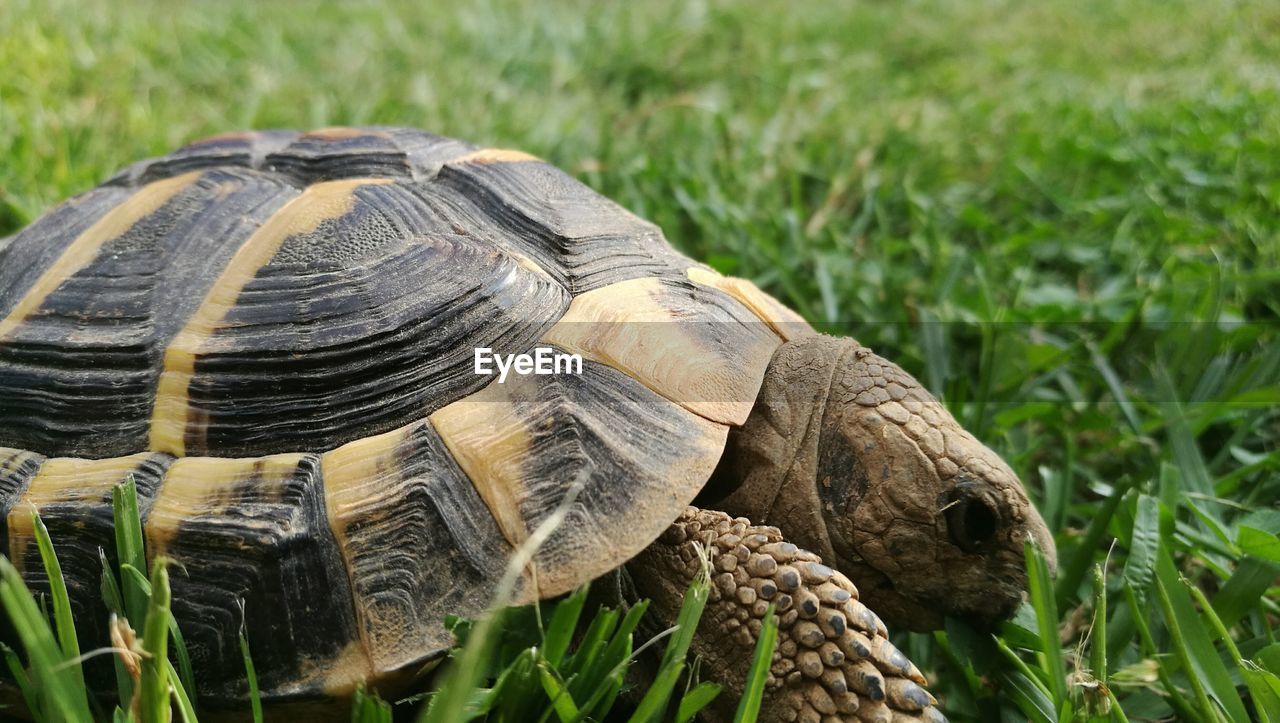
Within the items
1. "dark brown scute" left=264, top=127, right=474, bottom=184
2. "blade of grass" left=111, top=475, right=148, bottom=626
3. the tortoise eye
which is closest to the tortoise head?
the tortoise eye

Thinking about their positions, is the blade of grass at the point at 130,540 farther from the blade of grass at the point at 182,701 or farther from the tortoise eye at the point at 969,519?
the tortoise eye at the point at 969,519

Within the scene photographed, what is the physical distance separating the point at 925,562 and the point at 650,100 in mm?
3976

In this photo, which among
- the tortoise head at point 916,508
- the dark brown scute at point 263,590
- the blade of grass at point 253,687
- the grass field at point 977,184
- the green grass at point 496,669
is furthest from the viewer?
the grass field at point 977,184

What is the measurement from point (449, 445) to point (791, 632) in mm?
618

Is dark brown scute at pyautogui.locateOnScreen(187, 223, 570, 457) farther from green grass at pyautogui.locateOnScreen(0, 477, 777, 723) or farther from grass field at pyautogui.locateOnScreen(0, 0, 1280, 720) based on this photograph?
grass field at pyautogui.locateOnScreen(0, 0, 1280, 720)

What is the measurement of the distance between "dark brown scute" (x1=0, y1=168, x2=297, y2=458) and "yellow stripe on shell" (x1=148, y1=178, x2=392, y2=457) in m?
0.03

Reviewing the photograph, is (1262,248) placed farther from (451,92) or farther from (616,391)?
(451,92)

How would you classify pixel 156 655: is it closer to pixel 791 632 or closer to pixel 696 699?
pixel 696 699

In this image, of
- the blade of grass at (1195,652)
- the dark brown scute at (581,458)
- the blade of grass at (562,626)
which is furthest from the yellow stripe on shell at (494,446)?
the blade of grass at (1195,652)

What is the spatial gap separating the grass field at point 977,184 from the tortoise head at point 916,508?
5.1 inches

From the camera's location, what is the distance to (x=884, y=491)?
1527 millimetres

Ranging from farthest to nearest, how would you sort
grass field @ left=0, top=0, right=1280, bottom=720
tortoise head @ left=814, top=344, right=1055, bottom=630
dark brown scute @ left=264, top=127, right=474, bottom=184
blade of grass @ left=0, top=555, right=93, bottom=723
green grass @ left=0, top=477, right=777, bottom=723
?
dark brown scute @ left=264, top=127, right=474, bottom=184, grass field @ left=0, top=0, right=1280, bottom=720, tortoise head @ left=814, top=344, right=1055, bottom=630, green grass @ left=0, top=477, right=777, bottom=723, blade of grass @ left=0, top=555, right=93, bottom=723

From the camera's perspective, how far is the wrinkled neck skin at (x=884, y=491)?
4.96 feet

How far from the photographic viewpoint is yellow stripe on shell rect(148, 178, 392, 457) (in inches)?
61.1
